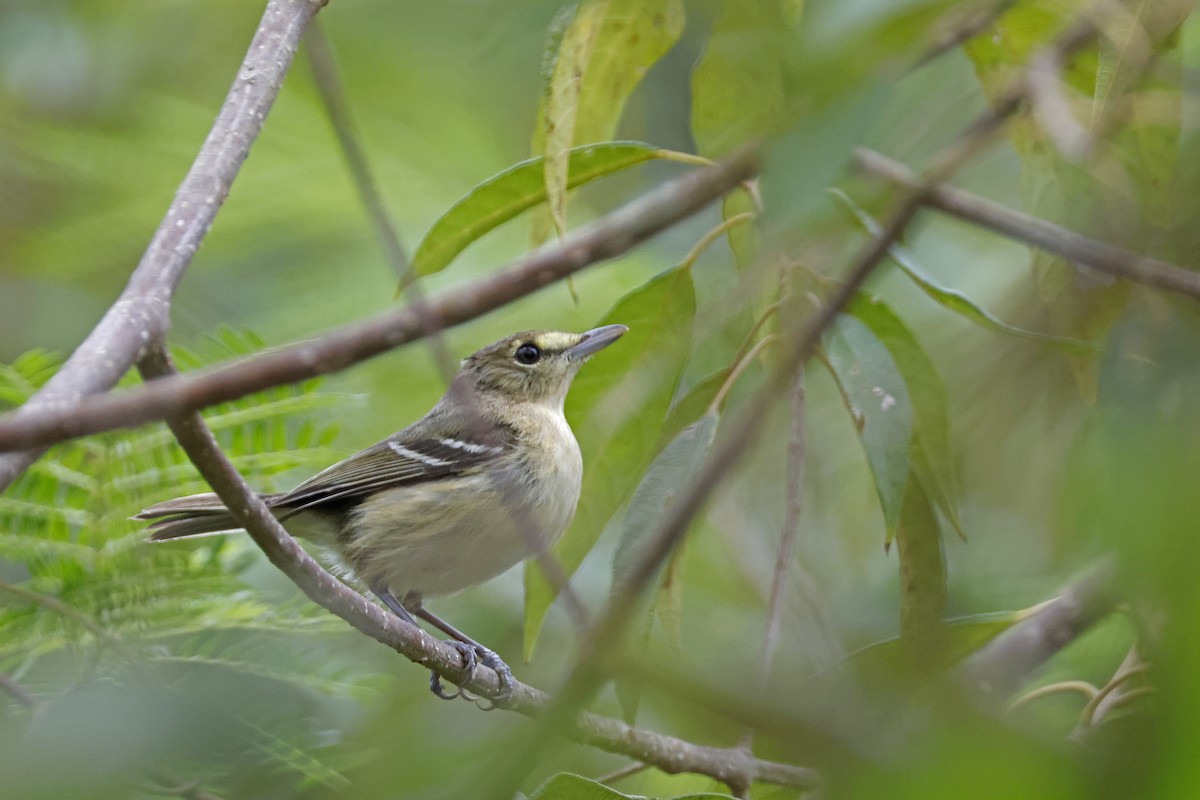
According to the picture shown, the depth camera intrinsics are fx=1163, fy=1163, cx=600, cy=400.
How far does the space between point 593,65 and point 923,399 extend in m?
1.10

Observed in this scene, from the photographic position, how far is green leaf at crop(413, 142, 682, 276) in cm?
260

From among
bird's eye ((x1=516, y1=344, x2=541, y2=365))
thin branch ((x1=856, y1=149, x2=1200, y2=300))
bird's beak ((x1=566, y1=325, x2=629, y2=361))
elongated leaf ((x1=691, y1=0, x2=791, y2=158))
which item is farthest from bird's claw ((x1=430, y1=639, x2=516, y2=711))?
thin branch ((x1=856, y1=149, x2=1200, y2=300))

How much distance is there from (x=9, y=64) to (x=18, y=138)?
1.37 feet

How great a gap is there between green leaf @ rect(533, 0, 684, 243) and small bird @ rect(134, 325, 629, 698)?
3.17 feet

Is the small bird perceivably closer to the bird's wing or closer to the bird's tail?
the bird's wing

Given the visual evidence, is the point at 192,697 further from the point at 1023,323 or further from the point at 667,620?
the point at 1023,323

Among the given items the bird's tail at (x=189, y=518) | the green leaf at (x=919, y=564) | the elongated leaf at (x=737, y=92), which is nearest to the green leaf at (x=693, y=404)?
the elongated leaf at (x=737, y=92)

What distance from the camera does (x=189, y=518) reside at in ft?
10.5

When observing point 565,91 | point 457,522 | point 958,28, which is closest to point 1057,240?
point 958,28

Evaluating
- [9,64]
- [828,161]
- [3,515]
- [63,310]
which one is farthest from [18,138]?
[828,161]

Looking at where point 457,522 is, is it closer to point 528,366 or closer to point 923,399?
point 528,366

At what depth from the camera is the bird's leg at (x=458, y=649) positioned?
321 centimetres

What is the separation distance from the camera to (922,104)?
140 inches

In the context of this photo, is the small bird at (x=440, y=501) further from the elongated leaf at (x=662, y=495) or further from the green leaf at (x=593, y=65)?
the green leaf at (x=593, y=65)
